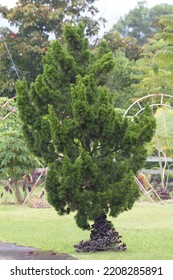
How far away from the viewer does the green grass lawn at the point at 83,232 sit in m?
11.4

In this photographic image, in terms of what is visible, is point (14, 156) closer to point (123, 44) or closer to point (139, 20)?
point (123, 44)

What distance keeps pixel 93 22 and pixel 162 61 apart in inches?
397

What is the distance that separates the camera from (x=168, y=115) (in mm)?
19547

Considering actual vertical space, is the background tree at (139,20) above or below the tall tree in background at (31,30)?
above

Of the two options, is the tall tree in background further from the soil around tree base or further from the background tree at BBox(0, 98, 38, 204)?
the soil around tree base

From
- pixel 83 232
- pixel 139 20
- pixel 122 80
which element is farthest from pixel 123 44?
pixel 139 20

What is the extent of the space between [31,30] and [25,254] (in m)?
20.8

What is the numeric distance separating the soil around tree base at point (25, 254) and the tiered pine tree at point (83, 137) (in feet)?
1.80

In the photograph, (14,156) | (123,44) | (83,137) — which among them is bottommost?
(14,156)

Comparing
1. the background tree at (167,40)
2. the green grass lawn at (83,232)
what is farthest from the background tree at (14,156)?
the background tree at (167,40)

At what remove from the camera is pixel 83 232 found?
14.0 meters

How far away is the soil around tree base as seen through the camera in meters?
10.9

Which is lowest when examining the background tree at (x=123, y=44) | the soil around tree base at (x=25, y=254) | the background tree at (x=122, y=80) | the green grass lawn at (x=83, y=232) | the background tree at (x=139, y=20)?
the green grass lawn at (x=83, y=232)

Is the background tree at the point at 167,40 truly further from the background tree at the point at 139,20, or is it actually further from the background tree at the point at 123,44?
the background tree at the point at 139,20
